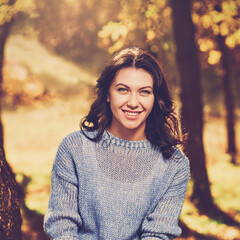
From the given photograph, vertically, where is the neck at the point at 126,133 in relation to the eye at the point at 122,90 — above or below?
below

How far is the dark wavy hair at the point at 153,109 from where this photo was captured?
2551mm

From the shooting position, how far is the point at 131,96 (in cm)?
249

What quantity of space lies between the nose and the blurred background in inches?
19.2

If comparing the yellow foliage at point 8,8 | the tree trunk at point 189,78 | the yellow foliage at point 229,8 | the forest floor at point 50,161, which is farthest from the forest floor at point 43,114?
the yellow foliage at point 229,8

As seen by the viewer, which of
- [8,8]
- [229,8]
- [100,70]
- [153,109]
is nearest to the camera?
[153,109]

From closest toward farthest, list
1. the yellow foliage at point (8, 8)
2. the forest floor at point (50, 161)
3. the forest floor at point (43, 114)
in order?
the forest floor at point (50, 161) → the yellow foliage at point (8, 8) → the forest floor at point (43, 114)

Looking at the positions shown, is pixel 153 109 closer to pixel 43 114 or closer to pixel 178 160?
pixel 178 160

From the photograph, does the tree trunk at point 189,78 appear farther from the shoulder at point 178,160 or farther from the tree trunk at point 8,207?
the tree trunk at point 8,207

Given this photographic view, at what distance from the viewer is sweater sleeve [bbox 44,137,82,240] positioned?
2376 millimetres

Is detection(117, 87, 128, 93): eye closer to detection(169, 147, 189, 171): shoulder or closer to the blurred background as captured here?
the blurred background

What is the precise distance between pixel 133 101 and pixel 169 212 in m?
0.79

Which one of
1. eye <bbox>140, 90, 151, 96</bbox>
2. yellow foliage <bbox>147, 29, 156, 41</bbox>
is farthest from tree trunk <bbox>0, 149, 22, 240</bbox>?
yellow foliage <bbox>147, 29, 156, 41</bbox>

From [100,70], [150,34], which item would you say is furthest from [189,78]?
[100,70]

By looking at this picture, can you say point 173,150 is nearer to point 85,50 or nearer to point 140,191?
point 140,191
